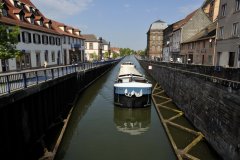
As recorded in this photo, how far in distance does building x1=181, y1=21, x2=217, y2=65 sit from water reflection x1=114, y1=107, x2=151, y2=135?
67.3ft

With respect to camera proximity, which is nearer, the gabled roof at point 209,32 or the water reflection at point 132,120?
the water reflection at point 132,120

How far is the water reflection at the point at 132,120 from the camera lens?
45.2 ft

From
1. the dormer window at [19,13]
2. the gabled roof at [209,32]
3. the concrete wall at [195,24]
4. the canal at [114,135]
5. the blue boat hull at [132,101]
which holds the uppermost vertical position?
the concrete wall at [195,24]

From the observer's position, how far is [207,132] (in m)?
10.1

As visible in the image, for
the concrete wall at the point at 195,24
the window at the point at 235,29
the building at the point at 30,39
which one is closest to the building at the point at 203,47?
the concrete wall at the point at 195,24

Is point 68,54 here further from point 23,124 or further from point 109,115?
point 23,124

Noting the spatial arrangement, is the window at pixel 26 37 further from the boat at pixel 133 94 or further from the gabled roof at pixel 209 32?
the gabled roof at pixel 209 32

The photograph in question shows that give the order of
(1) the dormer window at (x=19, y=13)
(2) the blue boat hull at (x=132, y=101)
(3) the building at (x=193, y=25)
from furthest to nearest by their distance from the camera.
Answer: (3) the building at (x=193, y=25), (1) the dormer window at (x=19, y=13), (2) the blue boat hull at (x=132, y=101)

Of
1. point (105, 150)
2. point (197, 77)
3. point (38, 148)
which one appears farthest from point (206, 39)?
point (38, 148)

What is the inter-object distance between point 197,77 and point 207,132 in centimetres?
398

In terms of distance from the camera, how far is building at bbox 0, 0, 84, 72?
2580cm

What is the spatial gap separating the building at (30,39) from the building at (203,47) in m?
28.3

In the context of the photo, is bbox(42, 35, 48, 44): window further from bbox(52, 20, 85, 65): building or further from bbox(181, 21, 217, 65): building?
bbox(181, 21, 217, 65): building

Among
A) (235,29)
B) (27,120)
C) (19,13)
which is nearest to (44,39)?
(19,13)
